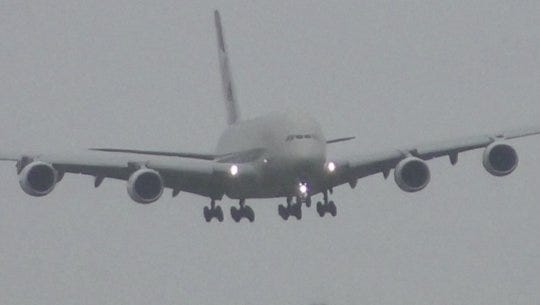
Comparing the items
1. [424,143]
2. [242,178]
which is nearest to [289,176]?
[242,178]

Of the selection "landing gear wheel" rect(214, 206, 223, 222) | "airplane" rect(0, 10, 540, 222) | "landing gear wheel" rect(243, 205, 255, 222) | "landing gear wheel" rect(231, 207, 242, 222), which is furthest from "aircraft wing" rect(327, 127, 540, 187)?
"landing gear wheel" rect(214, 206, 223, 222)

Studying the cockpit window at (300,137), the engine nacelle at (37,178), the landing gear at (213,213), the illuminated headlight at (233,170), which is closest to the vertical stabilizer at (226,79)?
the landing gear at (213,213)

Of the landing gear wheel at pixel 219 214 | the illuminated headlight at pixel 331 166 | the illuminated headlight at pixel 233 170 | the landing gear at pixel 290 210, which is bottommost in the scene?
the landing gear at pixel 290 210

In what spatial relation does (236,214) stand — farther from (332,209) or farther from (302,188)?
(302,188)

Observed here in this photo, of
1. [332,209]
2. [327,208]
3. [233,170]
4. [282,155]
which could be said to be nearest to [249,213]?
[327,208]

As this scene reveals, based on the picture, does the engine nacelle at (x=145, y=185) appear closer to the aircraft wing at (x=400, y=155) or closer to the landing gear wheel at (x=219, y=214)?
the aircraft wing at (x=400, y=155)

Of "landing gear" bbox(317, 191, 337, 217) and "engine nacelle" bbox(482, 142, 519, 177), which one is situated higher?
"landing gear" bbox(317, 191, 337, 217)

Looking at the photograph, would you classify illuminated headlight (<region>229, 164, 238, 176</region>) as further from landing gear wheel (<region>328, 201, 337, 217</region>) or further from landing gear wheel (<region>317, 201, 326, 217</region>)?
landing gear wheel (<region>328, 201, 337, 217</region>)
